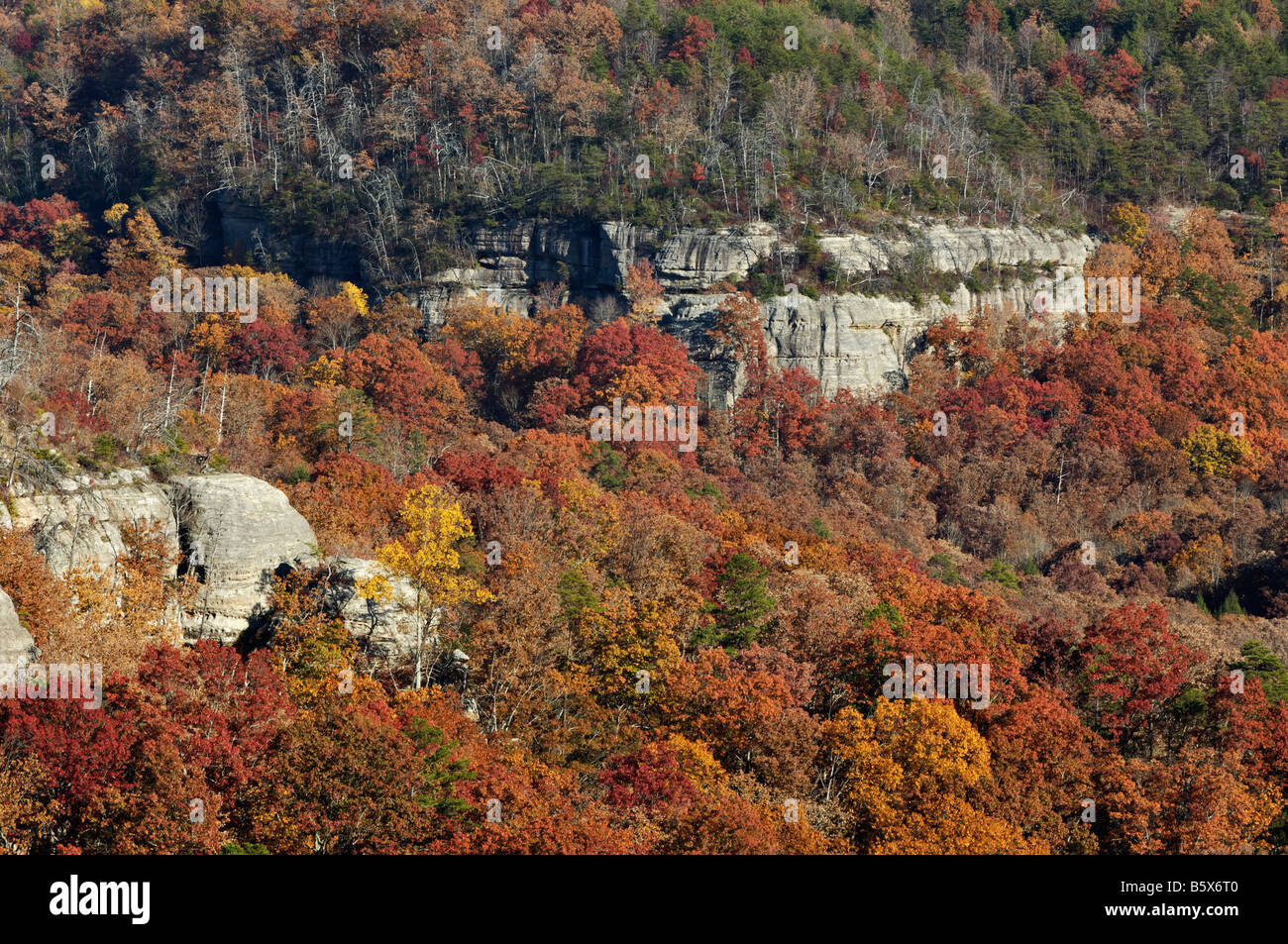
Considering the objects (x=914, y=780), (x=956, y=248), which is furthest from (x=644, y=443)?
(x=914, y=780)

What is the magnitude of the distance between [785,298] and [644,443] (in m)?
16.4

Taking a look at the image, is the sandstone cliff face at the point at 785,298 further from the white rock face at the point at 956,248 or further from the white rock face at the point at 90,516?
the white rock face at the point at 90,516

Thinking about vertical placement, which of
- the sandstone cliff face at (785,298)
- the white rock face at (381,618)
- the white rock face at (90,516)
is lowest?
the white rock face at (381,618)

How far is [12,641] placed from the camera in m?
31.2

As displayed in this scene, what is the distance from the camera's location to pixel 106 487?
3944cm

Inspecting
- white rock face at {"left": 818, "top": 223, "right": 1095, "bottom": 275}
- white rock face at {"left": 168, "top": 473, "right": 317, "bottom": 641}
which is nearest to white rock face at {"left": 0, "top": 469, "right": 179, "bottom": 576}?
white rock face at {"left": 168, "top": 473, "right": 317, "bottom": 641}

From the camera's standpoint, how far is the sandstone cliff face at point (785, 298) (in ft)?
261

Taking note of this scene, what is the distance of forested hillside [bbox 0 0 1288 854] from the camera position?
32.3 m

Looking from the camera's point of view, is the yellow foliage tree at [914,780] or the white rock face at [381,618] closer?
the yellow foliage tree at [914,780]

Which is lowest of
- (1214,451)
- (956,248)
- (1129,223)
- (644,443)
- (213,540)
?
(213,540)

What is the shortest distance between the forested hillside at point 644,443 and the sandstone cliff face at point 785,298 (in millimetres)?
1262

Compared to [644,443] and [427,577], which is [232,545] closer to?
[427,577]

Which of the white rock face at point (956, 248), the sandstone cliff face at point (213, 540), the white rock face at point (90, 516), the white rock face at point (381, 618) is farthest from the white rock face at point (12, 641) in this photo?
the white rock face at point (956, 248)

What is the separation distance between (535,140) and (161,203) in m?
27.3
